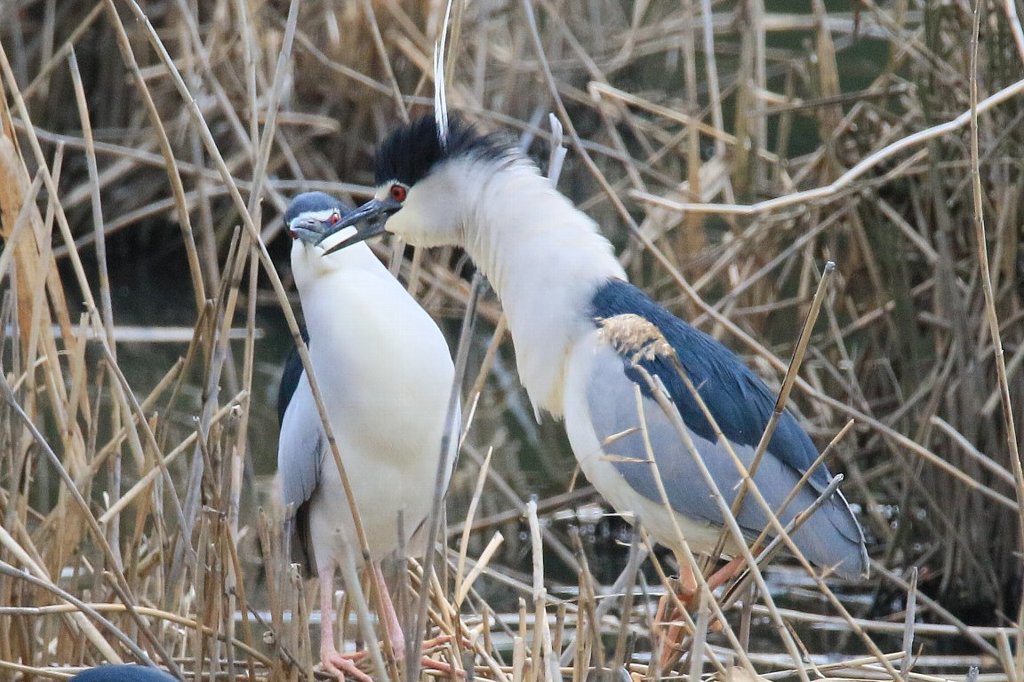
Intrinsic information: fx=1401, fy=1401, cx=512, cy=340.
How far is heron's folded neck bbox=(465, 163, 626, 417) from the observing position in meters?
2.96

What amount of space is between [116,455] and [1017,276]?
8.96ft

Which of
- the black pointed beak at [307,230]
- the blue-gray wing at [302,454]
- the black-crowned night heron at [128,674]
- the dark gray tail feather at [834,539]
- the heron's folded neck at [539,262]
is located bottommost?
the dark gray tail feather at [834,539]

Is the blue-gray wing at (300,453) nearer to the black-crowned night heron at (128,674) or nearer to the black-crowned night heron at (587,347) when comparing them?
the black-crowned night heron at (587,347)

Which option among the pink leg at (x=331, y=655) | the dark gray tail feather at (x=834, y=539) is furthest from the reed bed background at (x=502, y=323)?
the dark gray tail feather at (x=834, y=539)

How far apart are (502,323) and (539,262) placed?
0.22m

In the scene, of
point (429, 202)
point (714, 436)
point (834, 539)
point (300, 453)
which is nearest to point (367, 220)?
point (429, 202)

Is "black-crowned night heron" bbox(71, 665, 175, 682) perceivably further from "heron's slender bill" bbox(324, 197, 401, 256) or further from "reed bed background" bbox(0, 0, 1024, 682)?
"heron's slender bill" bbox(324, 197, 401, 256)

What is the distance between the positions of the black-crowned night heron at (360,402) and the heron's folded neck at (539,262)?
21 centimetres

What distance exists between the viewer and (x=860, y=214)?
14.6 feet

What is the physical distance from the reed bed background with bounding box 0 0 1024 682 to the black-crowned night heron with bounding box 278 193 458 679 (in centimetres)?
13

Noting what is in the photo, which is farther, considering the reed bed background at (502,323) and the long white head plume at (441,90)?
the long white head plume at (441,90)

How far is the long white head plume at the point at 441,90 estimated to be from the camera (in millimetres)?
2740

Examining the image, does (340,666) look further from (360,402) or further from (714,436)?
(714,436)

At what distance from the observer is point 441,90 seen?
9.23ft
